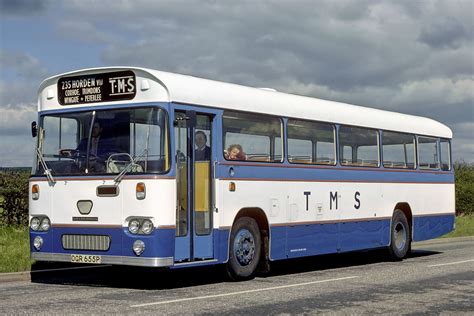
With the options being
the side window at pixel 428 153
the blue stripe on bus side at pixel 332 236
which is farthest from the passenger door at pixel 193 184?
the side window at pixel 428 153

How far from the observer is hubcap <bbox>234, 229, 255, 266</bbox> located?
14461mm

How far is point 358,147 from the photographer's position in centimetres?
1819

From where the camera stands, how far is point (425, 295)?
41.8ft

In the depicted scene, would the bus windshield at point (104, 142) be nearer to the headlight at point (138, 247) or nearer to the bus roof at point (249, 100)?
the bus roof at point (249, 100)

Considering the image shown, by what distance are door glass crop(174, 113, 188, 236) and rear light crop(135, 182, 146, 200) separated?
58 cm

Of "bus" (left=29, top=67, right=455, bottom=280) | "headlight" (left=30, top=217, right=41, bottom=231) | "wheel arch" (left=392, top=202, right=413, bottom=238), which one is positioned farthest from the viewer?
"wheel arch" (left=392, top=202, right=413, bottom=238)

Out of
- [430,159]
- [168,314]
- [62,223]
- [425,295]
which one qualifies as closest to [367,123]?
[430,159]

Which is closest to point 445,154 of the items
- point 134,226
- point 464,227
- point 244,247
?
point 244,247

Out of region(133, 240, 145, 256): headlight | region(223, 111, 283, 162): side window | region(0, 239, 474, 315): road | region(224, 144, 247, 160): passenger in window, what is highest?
region(223, 111, 283, 162): side window

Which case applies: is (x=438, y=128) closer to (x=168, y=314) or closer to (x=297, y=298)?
(x=297, y=298)

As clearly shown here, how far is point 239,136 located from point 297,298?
3356 millimetres

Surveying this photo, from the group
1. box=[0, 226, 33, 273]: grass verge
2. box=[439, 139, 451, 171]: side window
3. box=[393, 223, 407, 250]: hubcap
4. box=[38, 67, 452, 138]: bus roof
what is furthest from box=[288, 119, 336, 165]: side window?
box=[439, 139, 451, 171]: side window

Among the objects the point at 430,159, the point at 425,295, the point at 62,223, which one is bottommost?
the point at 425,295

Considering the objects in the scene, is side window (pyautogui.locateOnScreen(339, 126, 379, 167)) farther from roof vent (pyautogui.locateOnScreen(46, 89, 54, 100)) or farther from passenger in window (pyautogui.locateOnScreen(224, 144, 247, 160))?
roof vent (pyautogui.locateOnScreen(46, 89, 54, 100))
